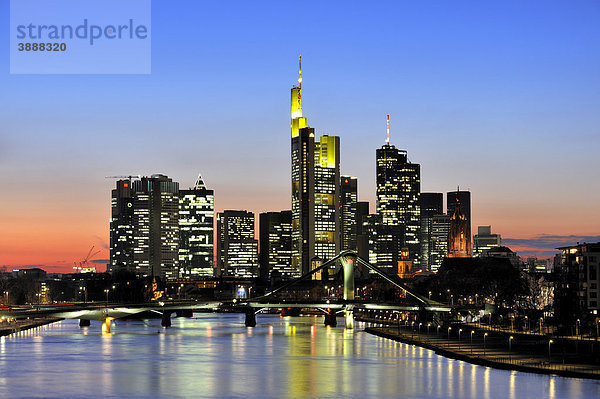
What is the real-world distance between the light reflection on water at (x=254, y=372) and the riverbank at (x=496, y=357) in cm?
152

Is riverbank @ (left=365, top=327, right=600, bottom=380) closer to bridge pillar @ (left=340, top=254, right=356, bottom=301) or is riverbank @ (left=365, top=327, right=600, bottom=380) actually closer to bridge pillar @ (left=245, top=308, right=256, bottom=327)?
bridge pillar @ (left=340, top=254, right=356, bottom=301)

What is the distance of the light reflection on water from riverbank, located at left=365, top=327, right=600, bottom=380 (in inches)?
59.8

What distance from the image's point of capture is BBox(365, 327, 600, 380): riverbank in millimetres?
84375

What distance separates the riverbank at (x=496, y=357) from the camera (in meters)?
84.4

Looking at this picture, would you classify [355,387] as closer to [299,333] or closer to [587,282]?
[587,282]

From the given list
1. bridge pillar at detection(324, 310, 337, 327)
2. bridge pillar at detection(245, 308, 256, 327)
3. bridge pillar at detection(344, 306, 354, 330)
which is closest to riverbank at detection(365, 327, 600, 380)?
bridge pillar at detection(344, 306, 354, 330)

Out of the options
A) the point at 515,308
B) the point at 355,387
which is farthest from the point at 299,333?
the point at 355,387

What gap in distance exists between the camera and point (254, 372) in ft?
317

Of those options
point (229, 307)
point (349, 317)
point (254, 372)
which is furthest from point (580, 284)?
point (254, 372)

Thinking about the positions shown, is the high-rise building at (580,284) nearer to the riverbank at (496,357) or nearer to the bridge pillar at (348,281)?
the riverbank at (496,357)

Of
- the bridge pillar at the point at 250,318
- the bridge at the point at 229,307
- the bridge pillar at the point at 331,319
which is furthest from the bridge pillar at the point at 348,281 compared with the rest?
the bridge pillar at the point at 250,318

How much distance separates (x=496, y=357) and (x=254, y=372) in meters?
25.3

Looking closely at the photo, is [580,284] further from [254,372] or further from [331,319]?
[254,372]

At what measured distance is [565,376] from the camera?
8294cm
